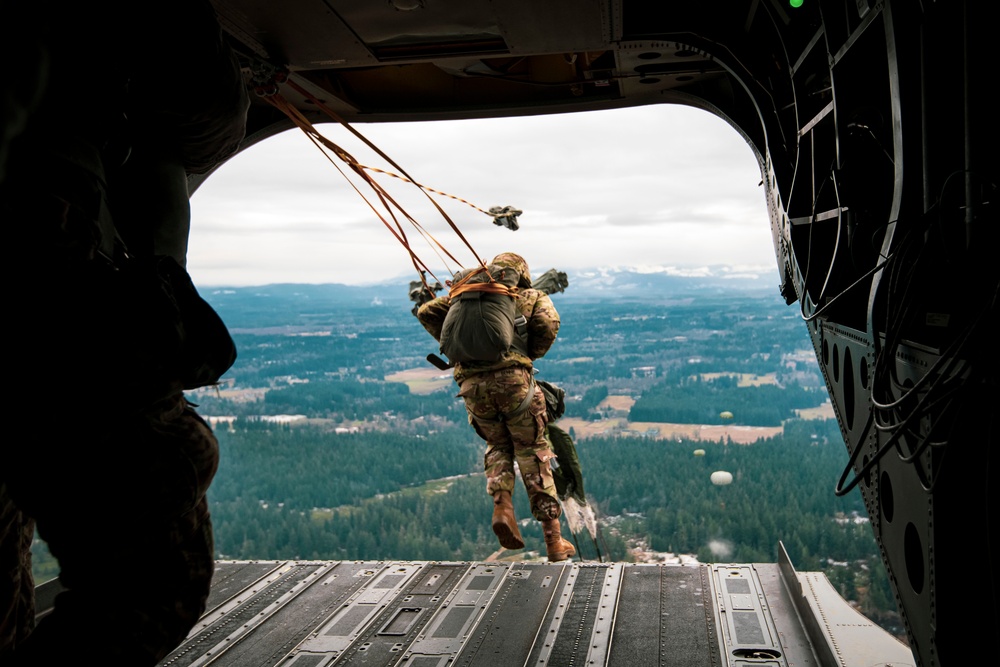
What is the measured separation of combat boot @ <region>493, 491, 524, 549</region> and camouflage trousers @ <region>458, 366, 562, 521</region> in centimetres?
11

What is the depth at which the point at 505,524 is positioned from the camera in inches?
227

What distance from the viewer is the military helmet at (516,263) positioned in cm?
604

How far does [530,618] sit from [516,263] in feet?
8.60

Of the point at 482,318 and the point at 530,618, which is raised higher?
the point at 482,318

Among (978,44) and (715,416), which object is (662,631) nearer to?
(978,44)

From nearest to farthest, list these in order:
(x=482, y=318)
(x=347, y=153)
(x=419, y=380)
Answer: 1. (x=347, y=153)
2. (x=482, y=318)
3. (x=419, y=380)

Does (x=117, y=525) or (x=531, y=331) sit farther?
(x=531, y=331)

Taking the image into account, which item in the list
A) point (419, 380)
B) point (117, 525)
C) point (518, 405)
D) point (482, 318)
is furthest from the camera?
point (419, 380)

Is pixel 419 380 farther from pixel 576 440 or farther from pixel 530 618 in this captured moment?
pixel 530 618

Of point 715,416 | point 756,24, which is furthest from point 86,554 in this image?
point 715,416

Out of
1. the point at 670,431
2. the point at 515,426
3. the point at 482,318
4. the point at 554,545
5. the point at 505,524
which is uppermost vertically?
the point at 482,318

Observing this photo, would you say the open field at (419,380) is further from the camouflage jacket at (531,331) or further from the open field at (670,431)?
the camouflage jacket at (531,331)

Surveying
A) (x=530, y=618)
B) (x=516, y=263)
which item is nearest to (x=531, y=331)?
(x=516, y=263)

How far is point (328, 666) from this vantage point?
4016mm
